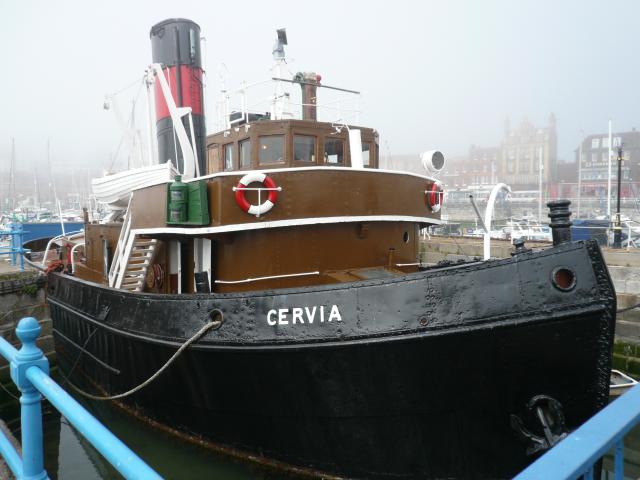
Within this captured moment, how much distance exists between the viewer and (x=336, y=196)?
5.96 meters

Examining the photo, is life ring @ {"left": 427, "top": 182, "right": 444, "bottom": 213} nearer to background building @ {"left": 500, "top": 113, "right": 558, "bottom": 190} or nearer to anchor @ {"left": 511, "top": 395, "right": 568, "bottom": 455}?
anchor @ {"left": 511, "top": 395, "right": 568, "bottom": 455}

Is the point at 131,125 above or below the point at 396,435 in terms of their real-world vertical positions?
above

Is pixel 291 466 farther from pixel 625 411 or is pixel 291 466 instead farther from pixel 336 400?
pixel 625 411

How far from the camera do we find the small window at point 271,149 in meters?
6.79

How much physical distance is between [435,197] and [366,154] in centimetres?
137

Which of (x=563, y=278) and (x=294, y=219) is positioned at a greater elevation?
(x=294, y=219)

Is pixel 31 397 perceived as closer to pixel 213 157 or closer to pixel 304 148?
pixel 304 148

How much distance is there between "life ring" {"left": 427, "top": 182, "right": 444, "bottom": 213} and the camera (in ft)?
23.2

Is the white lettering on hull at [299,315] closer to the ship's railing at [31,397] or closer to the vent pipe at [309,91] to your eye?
the ship's railing at [31,397]

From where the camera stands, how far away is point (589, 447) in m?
1.65

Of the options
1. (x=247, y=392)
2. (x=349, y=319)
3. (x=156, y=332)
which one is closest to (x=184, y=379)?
(x=156, y=332)

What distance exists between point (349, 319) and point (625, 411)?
2829mm

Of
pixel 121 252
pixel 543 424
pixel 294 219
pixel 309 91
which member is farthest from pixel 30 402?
pixel 309 91

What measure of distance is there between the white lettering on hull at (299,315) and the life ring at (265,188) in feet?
4.29
